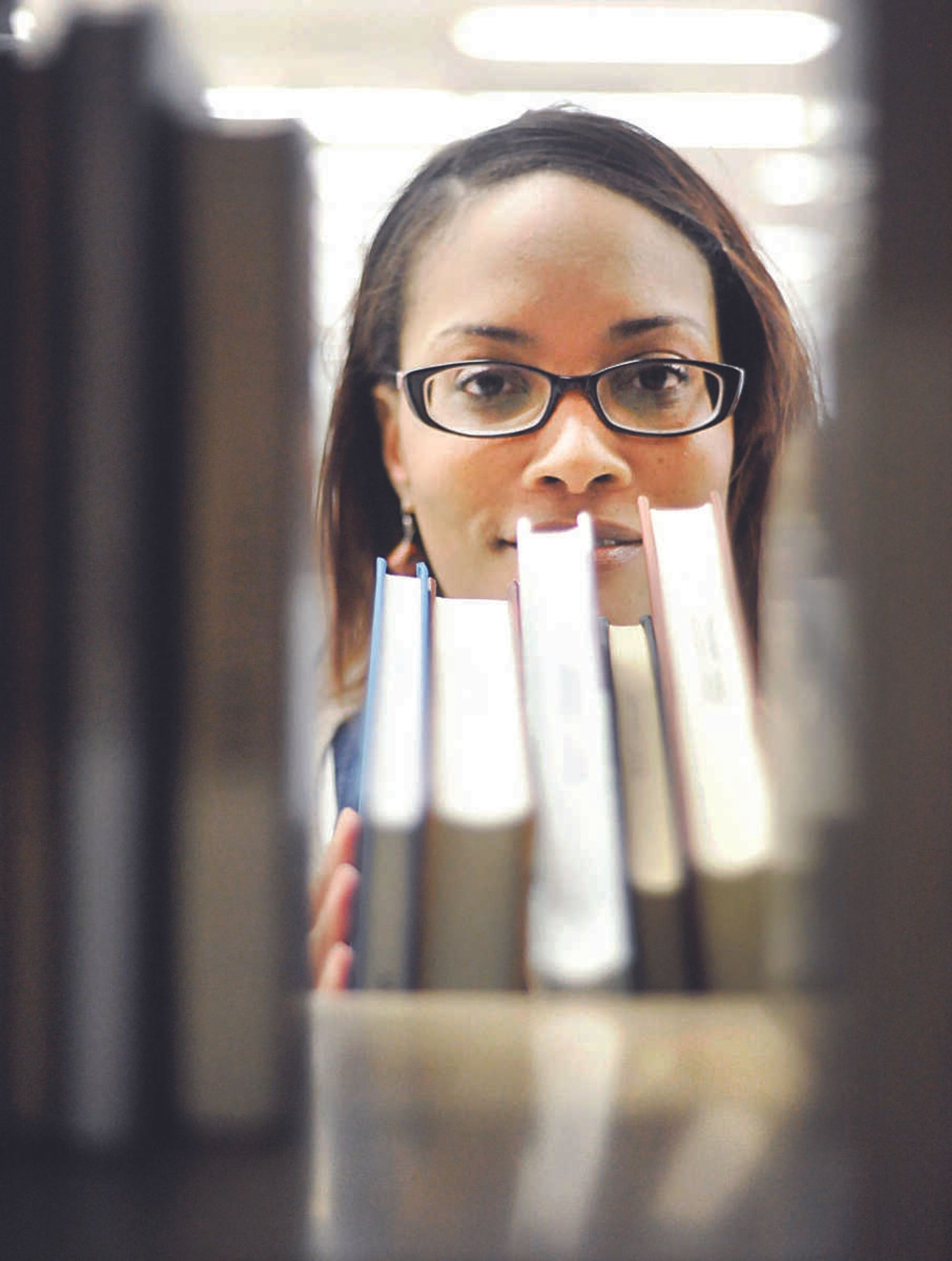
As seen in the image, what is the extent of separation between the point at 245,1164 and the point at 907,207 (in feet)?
1.86

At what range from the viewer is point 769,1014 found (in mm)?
590

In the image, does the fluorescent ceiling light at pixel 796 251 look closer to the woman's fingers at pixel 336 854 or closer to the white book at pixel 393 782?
the white book at pixel 393 782

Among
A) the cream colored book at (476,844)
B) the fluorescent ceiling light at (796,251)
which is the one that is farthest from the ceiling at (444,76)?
the cream colored book at (476,844)

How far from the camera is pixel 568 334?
61cm

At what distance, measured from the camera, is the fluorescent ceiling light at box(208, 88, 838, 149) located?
0.61 m

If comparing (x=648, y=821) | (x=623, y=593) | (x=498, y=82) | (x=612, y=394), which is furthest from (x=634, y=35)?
(x=648, y=821)

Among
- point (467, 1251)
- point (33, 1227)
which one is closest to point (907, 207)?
point (467, 1251)

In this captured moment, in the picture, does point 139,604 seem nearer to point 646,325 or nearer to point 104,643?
point 104,643

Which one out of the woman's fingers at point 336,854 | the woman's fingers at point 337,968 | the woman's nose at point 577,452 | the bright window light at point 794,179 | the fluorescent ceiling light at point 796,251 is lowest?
the woman's fingers at point 337,968

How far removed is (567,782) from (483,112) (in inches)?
13.5

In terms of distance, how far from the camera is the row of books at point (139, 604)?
587mm

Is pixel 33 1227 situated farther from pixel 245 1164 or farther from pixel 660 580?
pixel 660 580

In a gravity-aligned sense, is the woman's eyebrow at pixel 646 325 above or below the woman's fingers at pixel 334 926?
above

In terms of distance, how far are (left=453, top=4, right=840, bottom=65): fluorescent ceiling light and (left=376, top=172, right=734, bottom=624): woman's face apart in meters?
0.06
